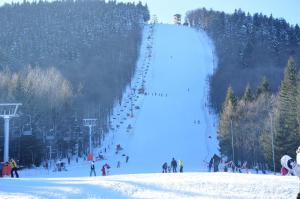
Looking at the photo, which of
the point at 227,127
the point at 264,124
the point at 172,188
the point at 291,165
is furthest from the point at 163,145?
the point at 291,165

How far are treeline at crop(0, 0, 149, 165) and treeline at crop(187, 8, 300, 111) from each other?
22.6m

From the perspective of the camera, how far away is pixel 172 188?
1794cm

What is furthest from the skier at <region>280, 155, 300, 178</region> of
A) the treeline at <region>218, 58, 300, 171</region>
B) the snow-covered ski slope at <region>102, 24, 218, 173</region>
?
the snow-covered ski slope at <region>102, 24, 218, 173</region>

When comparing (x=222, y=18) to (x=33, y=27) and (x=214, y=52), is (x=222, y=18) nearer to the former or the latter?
(x=214, y=52)

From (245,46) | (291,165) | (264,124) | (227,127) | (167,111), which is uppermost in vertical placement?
(245,46)

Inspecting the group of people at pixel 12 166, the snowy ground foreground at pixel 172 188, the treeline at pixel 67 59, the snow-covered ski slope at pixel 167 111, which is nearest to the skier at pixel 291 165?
the snowy ground foreground at pixel 172 188

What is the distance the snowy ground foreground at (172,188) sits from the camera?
1695cm

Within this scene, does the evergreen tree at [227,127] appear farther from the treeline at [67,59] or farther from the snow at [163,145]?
the treeline at [67,59]

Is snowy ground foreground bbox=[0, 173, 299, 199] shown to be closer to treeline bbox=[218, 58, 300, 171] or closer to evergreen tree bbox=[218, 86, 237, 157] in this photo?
treeline bbox=[218, 58, 300, 171]

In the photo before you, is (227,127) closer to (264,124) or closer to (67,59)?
(264,124)

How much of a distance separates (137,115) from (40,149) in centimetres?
3809

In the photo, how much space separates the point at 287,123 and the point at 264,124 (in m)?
4.93

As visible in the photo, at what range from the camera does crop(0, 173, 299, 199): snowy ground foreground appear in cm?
1695

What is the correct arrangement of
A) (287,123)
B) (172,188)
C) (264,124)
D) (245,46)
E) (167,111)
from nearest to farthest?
(172,188) < (287,123) < (264,124) < (167,111) < (245,46)
